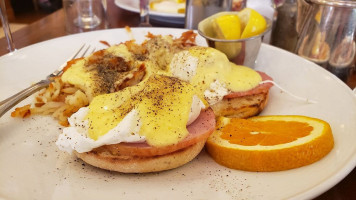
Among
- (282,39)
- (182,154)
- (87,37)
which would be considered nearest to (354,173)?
(182,154)

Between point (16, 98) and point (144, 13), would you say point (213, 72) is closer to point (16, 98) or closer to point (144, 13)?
point (16, 98)

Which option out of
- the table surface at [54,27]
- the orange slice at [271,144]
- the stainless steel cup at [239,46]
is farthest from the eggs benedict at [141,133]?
the table surface at [54,27]

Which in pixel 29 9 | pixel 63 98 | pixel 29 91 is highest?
pixel 29 91

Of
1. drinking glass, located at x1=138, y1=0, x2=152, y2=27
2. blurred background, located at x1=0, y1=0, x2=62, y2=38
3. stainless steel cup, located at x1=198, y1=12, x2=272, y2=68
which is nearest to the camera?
stainless steel cup, located at x1=198, y1=12, x2=272, y2=68

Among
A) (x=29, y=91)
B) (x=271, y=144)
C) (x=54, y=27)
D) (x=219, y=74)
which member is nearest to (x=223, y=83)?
(x=219, y=74)

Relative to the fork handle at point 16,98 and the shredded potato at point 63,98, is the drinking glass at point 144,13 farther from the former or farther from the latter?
the fork handle at point 16,98

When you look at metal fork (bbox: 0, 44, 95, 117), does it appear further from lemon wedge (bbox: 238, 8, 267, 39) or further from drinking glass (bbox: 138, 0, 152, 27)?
lemon wedge (bbox: 238, 8, 267, 39)

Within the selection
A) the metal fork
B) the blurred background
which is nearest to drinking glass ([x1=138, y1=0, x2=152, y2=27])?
the metal fork
